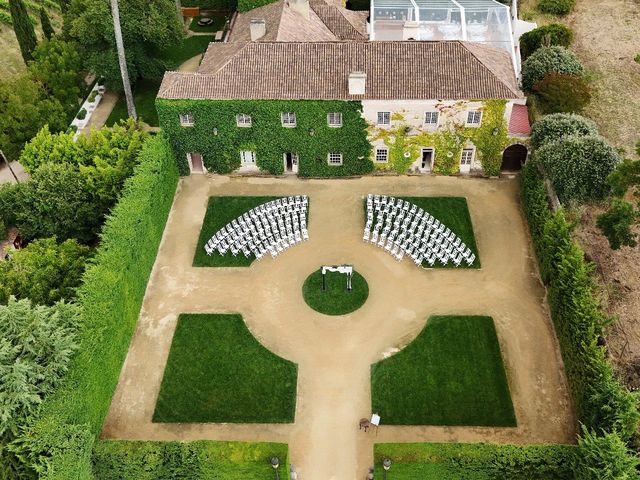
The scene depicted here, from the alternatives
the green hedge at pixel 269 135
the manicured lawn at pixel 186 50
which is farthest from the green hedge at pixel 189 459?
the manicured lawn at pixel 186 50

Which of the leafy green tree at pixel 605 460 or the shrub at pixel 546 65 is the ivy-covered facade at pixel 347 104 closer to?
the shrub at pixel 546 65

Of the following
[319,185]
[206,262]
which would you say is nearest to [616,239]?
[319,185]

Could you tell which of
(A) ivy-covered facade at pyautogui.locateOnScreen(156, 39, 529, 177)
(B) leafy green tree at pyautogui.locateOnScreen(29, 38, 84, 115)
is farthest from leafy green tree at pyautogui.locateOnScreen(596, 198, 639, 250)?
(B) leafy green tree at pyautogui.locateOnScreen(29, 38, 84, 115)

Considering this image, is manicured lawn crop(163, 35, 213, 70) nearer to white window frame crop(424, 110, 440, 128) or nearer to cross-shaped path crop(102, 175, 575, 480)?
cross-shaped path crop(102, 175, 575, 480)

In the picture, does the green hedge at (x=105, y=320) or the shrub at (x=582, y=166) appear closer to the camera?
the green hedge at (x=105, y=320)

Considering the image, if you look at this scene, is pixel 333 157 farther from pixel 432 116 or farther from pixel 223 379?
pixel 223 379

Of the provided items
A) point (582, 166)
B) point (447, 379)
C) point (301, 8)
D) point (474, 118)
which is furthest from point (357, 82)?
point (447, 379)
